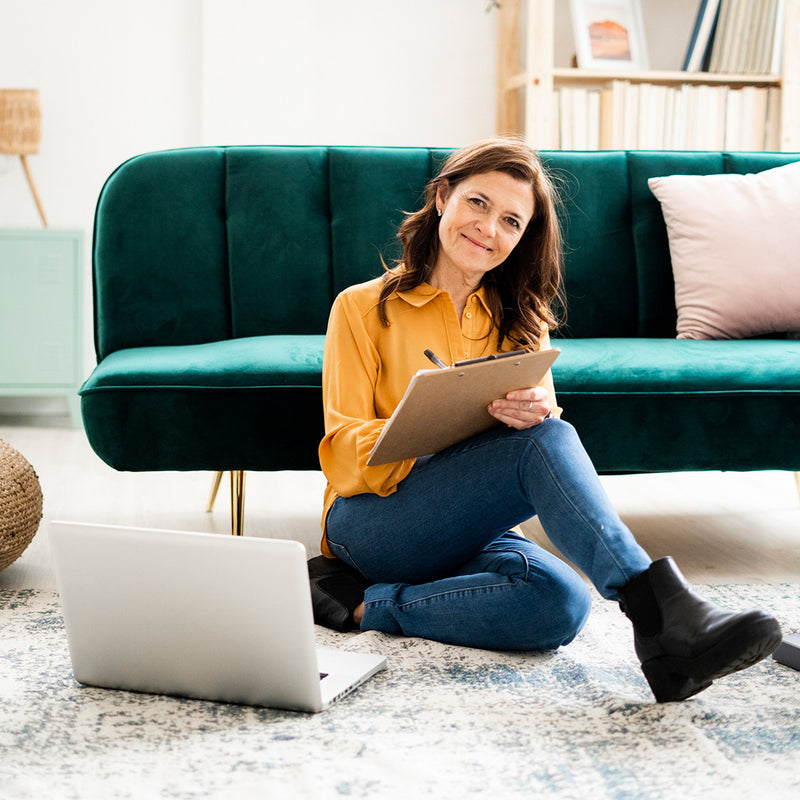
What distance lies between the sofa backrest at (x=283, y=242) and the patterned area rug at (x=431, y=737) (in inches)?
38.0

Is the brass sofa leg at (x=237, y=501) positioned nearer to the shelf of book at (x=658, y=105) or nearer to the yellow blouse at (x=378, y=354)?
the yellow blouse at (x=378, y=354)

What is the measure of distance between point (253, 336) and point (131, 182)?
432 millimetres

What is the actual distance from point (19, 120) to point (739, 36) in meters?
2.45

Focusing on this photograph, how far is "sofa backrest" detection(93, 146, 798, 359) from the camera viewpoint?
89.2 inches

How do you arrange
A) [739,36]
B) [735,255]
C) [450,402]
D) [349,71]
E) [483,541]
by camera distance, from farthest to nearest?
1. [349,71]
2. [739,36]
3. [735,255]
4. [483,541]
5. [450,402]

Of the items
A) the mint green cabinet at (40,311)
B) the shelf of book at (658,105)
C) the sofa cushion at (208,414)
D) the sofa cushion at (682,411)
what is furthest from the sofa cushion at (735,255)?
the mint green cabinet at (40,311)

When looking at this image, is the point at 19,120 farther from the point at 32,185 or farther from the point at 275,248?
the point at 275,248

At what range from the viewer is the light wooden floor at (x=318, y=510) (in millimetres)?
2094

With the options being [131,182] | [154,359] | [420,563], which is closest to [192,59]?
[131,182]

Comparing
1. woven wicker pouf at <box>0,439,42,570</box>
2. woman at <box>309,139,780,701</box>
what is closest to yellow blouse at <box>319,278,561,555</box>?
woman at <box>309,139,780,701</box>

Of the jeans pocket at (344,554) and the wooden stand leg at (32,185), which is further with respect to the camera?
the wooden stand leg at (32,185)

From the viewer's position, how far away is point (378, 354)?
1.63 metres

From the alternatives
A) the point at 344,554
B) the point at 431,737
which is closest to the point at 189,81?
the point at 344,554

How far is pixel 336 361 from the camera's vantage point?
1.60 m
